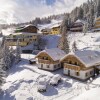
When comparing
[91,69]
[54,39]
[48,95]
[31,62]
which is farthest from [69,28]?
[48,95]

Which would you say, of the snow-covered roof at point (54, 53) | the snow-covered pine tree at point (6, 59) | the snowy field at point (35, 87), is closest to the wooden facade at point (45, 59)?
the snow-covered roof at point (54, 53)

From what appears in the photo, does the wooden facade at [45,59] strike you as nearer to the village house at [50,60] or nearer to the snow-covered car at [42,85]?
the village house at [50,60]

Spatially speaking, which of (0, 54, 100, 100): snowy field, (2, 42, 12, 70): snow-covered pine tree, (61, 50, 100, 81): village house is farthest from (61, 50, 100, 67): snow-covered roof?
(2, 42, 12, 70): snow-covered pine tree

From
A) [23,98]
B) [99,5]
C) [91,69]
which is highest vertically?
[99,5]

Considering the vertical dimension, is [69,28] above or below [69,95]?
above

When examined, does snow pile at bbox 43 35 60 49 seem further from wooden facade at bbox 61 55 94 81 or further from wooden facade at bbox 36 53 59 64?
wooden facade at bbox 61 55 94 81

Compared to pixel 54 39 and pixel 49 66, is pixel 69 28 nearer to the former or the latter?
pixel 54 39
